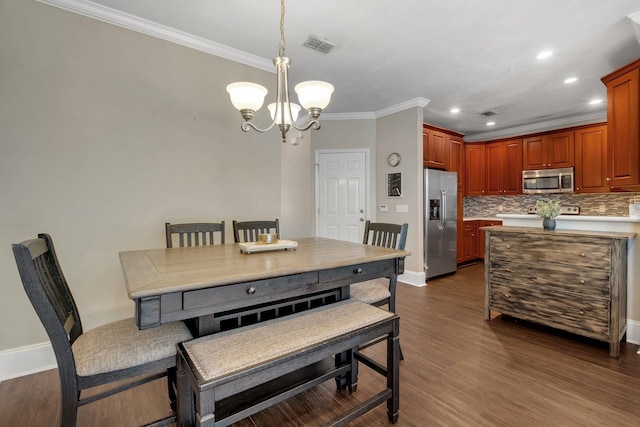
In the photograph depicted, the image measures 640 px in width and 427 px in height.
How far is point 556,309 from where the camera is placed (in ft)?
8.56

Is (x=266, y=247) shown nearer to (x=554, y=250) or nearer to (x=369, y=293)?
(x=369, y=293)

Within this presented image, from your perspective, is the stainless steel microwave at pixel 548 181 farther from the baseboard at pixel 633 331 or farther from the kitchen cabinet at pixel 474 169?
the baseboard at pixel 633 331

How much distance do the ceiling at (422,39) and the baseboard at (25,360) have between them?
2.51 metres

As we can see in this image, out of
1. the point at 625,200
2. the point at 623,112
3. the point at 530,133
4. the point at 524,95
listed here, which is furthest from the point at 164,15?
the point at 625,200

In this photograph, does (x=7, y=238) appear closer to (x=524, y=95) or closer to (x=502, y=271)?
(x=502, y=271)

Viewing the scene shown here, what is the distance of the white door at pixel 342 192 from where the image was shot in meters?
4.98

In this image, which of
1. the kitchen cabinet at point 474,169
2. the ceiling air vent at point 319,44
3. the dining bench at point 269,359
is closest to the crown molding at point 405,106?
the ceiling air vent at point 319,44

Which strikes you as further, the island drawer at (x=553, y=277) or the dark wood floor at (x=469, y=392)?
the island drawer at (x=553, y=277)

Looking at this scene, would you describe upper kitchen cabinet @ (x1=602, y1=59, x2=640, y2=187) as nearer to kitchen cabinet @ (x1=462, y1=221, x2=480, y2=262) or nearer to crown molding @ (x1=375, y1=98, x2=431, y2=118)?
crown molding @ (x1=375, y1=98, x2=431, y2=118)

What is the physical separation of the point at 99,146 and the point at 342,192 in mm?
3443

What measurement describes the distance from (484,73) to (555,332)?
2795 mm

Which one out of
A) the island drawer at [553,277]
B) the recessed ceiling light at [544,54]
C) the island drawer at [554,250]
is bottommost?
the island drawer at [553,277]

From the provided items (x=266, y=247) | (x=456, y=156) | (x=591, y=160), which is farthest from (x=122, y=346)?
(x=591, y=160)

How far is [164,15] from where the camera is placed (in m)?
2.38
